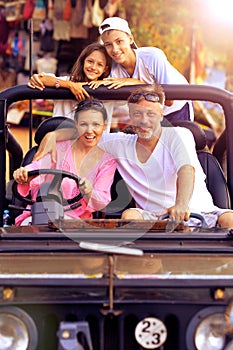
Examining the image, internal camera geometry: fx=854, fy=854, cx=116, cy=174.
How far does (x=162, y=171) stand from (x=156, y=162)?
59 mm

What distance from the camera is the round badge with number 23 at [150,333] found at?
3039 mm

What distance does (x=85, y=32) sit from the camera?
1538 cm

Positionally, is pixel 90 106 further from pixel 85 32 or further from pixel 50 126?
pixel 85 32

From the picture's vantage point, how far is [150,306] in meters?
3.05

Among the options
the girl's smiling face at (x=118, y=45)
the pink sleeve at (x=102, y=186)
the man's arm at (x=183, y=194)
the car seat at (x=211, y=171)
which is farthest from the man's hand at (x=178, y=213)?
the girl's smiling face at (x=118, y=45)

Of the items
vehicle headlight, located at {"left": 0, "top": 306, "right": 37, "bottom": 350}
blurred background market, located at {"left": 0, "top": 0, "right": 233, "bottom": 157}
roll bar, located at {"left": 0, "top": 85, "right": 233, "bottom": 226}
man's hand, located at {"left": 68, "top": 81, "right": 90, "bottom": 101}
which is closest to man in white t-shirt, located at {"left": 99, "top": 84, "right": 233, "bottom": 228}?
roll bar, located at {"left": 0, "top": 85, "right": 233, "bottom": 226}

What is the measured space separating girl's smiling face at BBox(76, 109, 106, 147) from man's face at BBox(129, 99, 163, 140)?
182 millimetres

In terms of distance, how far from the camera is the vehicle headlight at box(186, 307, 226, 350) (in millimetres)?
3031

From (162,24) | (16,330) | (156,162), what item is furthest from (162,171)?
(162,24)

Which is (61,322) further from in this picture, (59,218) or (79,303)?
(59,218)

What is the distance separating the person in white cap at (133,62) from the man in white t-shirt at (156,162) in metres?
0.72

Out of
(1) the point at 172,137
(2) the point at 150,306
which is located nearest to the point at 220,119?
(1) the point at 172,137

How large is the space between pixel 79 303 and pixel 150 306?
0.25m

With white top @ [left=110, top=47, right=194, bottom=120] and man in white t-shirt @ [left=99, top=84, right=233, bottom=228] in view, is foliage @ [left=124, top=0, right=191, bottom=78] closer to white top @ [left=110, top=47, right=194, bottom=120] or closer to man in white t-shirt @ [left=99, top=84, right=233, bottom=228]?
white top @ [left=110, top=47, right=194, bottom=120]
